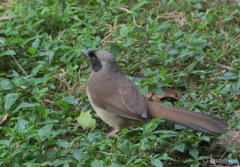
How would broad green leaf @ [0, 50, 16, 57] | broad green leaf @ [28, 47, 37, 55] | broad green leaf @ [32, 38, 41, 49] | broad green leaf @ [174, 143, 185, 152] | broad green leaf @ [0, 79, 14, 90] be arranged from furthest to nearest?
broad green leaf @ [32, 38, 41, 49]
broad green leaf @ [28, 47, 37, 55]
broad green leaf @ [0, 50, 16, 57]
broad green leaf @ [0, 79, 14, 90]
broad green leaf @ [174, 143, 185, 152]

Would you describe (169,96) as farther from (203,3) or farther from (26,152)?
(203,3)

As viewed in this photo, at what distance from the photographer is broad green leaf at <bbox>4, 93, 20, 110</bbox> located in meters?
4.39

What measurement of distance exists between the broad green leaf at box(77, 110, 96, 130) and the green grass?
2cm

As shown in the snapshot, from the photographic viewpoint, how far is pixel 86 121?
4.60 metres

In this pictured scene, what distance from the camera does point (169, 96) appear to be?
504 centimetres

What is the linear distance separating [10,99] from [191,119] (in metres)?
2.08

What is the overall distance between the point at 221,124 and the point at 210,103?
29.9 inches

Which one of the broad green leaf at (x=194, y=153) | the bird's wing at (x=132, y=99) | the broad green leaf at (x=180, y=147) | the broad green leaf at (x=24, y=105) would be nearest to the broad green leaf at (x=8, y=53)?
the broad green leaf at (x=24, y=105)

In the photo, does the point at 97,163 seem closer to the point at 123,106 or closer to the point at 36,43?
the point at 123,106

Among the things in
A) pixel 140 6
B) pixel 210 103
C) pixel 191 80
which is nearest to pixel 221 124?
pixel 210 103

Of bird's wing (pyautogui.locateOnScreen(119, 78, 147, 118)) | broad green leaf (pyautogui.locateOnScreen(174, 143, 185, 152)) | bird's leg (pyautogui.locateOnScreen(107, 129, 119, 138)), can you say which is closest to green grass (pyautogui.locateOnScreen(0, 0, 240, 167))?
broad green leaf (pyautogui.locateOnScreen(174, 143, 185, 152))

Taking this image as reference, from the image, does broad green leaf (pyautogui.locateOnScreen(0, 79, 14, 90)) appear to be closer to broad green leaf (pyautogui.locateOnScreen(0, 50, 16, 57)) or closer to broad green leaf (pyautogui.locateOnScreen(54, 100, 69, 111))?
broad green leaf (pyautogui.locateOnScreen(54, 100, 69, 111))

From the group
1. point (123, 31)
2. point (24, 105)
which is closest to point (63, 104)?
point (24, 105)

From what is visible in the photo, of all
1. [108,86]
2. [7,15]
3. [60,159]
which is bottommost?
[60,159]
